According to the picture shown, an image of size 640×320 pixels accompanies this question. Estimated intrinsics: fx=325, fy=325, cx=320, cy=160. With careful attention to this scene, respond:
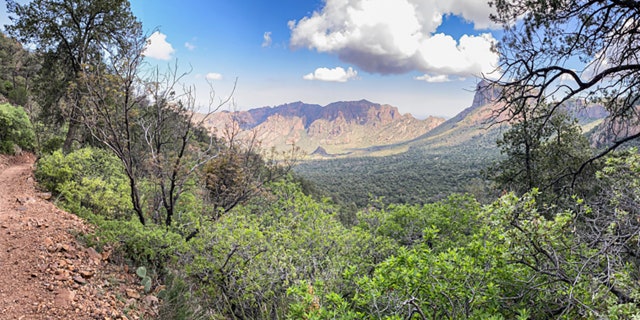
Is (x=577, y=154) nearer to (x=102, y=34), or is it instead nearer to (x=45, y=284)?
(x=45, y=284)

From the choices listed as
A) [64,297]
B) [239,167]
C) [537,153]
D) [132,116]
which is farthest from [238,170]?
[537,153]

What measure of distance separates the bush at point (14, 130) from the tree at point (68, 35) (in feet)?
3.31

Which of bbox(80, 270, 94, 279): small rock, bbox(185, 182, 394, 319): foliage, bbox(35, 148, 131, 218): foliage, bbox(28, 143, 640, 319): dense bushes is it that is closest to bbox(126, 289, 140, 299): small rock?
bbox(28, 143, 640, 319): dense bushes

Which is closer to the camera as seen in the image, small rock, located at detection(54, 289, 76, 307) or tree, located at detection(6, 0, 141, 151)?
small rock, located at detection(54, 289, 76, 307)

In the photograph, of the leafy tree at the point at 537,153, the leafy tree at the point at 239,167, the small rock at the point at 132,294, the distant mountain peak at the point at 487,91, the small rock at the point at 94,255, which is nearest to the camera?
the distant mountain peak at the point at 487,91

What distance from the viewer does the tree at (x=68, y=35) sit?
39.2 feet

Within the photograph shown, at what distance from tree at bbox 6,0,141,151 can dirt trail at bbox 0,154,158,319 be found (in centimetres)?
651

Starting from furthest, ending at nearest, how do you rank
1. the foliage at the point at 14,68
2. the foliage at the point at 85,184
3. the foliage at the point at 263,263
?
the foliage at the point at 14,68, the foliage at the point at 85,184, the foliage at the point at 263,263

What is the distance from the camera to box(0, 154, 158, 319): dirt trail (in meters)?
4.40

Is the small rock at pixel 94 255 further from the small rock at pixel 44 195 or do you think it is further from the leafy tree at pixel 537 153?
the leafy tree at pixel 537 153

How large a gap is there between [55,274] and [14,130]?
11374 millimetres

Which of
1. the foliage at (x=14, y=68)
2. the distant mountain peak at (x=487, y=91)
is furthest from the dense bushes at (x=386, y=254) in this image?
the foliage at (x=14, y=68)

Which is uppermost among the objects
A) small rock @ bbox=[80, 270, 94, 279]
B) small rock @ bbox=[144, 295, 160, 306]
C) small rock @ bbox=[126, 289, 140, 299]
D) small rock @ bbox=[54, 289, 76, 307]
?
small rock @ bbox=[80, 270, 94, 279]

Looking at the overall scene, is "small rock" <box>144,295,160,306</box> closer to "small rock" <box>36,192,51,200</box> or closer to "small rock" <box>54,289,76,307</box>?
"small rock" <box>54,289,76,307</box>
